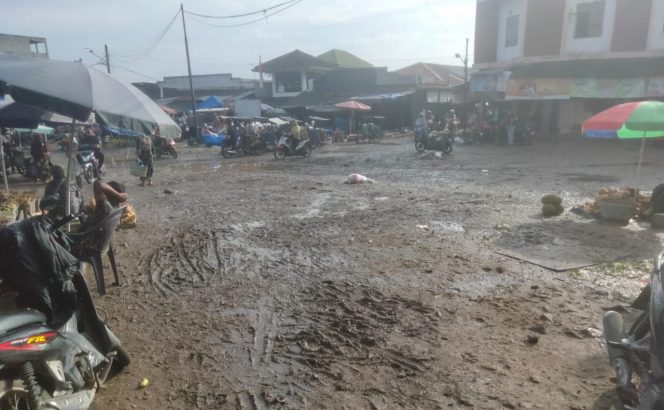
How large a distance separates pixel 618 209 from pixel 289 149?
45.2 ft

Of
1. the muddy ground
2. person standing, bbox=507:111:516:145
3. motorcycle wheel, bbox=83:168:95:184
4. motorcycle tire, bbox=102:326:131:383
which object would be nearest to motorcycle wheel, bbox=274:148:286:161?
motorcycle wheel, bbox=83:168:95:184

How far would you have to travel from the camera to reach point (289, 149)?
19.5 metres

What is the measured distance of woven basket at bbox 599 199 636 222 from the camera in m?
7.49

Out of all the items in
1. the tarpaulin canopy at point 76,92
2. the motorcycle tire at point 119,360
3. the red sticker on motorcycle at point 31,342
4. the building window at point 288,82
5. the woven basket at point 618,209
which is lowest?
the motorcycle tire at point 119,360

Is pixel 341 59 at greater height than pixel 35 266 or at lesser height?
greater

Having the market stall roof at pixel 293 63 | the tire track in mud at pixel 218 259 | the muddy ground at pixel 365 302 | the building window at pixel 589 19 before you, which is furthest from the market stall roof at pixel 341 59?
the tire track in mud at pixel 218 259

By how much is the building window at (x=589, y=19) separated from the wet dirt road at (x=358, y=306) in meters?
15.3

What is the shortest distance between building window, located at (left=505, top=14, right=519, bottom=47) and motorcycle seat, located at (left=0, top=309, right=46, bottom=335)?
2556 cm

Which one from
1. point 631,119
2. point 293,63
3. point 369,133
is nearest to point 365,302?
point 631,119

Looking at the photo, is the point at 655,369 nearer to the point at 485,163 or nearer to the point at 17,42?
the point at 485,163

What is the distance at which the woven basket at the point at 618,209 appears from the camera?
7492 millimetres

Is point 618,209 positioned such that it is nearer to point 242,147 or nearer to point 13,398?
point 13,398

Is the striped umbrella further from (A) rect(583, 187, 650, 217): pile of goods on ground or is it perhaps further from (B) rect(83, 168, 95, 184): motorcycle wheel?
(B) rect(83, 168, 95, 184): motorcycle wheel

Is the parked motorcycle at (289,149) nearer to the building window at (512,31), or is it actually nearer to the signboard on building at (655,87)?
the building window at (512,31)
